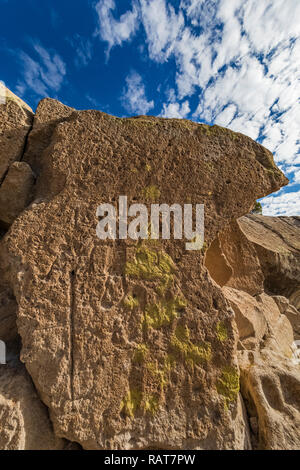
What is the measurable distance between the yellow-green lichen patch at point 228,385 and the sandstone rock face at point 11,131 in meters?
3.28

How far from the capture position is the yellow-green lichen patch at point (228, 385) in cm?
231

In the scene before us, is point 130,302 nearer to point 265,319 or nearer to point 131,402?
point 131,402

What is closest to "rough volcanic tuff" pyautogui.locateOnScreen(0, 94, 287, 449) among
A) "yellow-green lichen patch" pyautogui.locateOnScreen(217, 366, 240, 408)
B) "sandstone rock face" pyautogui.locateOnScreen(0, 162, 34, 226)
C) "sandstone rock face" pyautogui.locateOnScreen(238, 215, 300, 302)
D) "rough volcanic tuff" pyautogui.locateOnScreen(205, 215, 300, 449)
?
"yellow-green lichen patch" pyautogui.locateOnScreen(217, 366, 240, 408)

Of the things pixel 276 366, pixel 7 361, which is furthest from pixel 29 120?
pixel 276 366

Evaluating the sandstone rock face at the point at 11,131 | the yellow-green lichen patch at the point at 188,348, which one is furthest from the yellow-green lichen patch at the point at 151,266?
the sandstone rock face at the point at 11,131

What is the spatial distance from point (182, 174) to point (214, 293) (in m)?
1.46

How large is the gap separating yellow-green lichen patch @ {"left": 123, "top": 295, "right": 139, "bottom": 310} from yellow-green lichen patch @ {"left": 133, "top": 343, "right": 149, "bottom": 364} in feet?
1.25

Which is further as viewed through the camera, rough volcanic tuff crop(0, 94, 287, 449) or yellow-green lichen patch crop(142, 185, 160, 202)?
yellow-green lichen patch crop(142, 185, 160, 202)

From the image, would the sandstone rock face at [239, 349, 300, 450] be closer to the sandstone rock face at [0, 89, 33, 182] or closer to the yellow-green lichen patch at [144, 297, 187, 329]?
the yellow-green lichen patch at [144, 297, 187, 329]

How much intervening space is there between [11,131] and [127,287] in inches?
90.0

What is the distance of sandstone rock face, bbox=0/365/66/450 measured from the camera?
1863mm

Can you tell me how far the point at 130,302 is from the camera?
95.6 inches

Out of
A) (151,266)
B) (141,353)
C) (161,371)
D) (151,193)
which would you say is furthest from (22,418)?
(151,193)

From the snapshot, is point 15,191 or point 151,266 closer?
point 151,266
